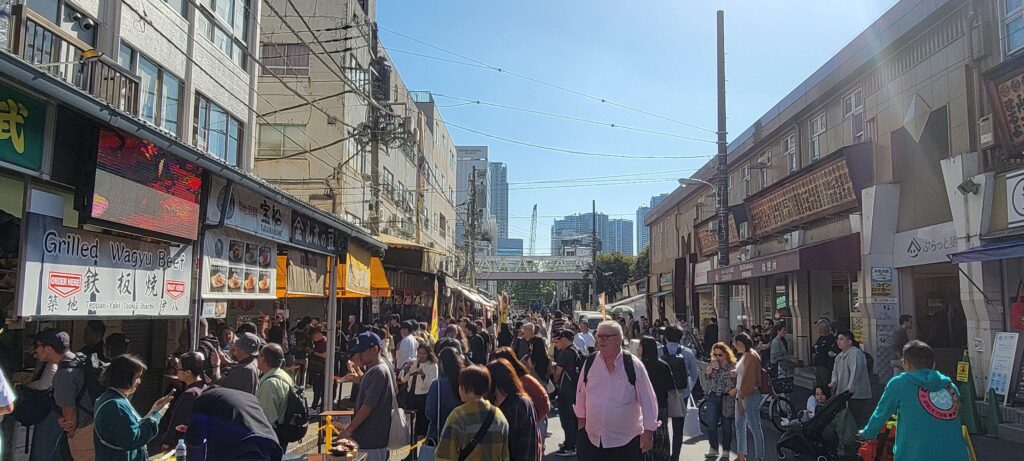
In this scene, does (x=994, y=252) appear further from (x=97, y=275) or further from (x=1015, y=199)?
(x=97, y=275)

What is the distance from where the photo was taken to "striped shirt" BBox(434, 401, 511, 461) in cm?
475

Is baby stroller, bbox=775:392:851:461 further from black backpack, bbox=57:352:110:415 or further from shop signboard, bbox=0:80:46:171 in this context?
shop signboard, bbox=0:80:46:171

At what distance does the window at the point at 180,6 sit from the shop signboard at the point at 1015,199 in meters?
17.8

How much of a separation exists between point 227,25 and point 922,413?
19177 millimetres

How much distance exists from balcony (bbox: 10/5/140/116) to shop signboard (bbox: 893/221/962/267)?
604 inches

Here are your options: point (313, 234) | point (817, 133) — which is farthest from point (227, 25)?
point (817, 133)

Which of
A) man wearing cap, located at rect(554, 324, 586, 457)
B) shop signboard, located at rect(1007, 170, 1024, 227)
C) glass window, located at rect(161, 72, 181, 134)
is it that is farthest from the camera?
glass window, located at rect(161, 72, 181, 134)

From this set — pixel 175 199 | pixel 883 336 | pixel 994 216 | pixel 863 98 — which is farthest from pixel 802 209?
pixel 175 199

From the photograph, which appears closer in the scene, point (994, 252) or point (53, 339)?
point (53, 339)

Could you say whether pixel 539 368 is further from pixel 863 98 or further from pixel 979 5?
pixel 863 98

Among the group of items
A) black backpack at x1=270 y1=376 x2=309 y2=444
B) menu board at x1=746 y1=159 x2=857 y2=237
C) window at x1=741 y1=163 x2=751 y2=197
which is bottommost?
black backpack at x1=270 y1=376 x2=309 y2=444

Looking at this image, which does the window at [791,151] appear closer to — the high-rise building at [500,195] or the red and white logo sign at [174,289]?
the red and white logo sign at [174,289]

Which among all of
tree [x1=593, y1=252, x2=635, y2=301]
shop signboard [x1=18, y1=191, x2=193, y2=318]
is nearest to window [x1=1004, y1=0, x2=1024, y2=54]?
shop signboard [x1=18, y1=191, x2=193, y2=318]

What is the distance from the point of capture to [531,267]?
7631 centimetres
